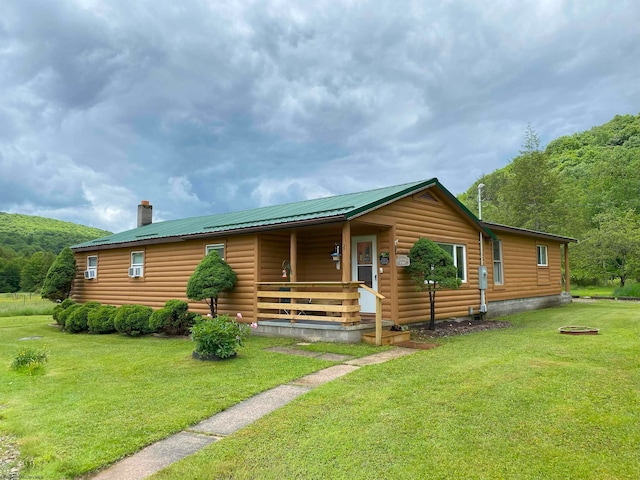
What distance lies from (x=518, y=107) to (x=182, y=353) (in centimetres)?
3470

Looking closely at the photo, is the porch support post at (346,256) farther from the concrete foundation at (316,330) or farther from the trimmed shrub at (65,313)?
the trimmed shrub at (65,313)

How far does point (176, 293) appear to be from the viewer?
519 inches

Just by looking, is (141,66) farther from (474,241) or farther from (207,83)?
(474,241)

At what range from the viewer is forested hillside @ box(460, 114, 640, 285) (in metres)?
29.1

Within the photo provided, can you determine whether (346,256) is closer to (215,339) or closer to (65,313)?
(215,339)

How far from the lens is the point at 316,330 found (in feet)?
30.0

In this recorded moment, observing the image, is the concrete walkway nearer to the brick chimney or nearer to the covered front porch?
the covered front porch

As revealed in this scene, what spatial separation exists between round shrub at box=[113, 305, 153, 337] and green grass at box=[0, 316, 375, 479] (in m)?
1.97

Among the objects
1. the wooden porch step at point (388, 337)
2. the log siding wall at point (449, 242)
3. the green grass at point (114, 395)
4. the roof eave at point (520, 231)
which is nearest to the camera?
the green grass at point (114, 395)

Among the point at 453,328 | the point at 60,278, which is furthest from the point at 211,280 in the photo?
the point at 60,278

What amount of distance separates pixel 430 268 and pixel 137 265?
10216 millimetres

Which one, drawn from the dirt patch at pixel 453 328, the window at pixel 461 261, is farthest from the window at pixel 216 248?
the window at pixel 461 261

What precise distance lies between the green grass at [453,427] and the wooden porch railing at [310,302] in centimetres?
240

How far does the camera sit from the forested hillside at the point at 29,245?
41.3 meters
